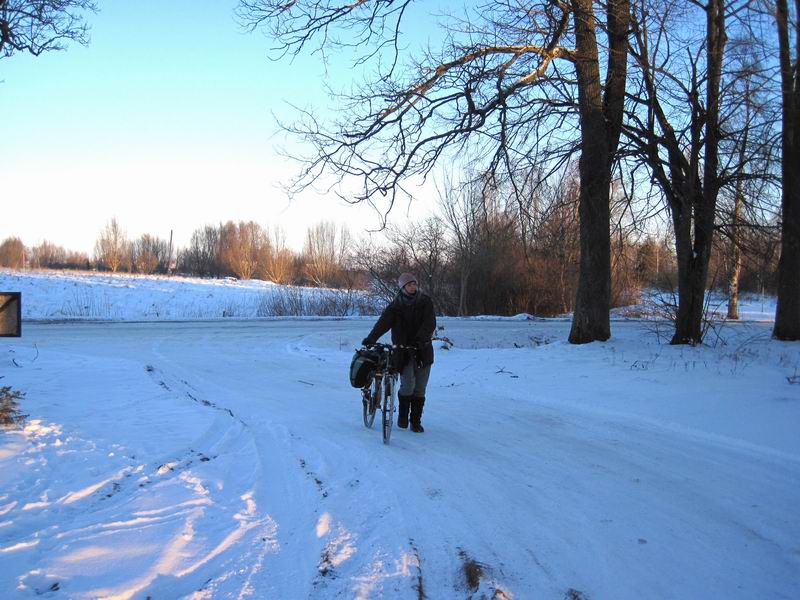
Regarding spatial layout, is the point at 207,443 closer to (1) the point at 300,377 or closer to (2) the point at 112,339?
(1) the point at 300,377

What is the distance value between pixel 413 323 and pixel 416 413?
1.12 meters

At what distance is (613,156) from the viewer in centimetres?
1473

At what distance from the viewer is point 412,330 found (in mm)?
7336

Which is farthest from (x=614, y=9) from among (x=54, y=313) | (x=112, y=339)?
(x=54, y=313)

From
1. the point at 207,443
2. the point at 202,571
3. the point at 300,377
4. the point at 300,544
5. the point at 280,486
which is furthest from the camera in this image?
the point at 300,377

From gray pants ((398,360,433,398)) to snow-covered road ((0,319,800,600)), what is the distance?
53 centimetres

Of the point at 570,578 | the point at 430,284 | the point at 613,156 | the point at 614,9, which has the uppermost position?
the point at 614,9

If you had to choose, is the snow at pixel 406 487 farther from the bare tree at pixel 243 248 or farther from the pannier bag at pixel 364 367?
the bare tree at pixel 243 248

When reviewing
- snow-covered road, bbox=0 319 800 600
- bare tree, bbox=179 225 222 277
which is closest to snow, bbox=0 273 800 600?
snow-covered road, bbox=0 319 800 600

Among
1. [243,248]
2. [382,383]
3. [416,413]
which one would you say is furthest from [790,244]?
[243,248]

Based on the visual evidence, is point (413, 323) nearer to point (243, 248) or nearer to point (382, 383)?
point (382, 383)

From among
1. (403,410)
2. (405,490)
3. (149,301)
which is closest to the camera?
(405,490)

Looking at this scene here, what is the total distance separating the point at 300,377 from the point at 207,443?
17.7ft

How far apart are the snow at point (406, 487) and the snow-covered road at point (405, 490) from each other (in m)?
0.02
